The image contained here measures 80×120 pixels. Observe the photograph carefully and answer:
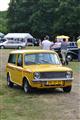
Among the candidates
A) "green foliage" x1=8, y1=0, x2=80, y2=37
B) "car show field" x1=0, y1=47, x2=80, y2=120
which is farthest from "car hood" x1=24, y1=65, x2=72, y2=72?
"green foliage" x1=8, y1=0, x2=80, y2=37

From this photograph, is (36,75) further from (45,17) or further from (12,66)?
(45,17)

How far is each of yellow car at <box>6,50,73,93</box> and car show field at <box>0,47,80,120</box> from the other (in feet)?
1.10

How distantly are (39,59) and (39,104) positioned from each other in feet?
11.5

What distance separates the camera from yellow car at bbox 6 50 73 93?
52.5 feet

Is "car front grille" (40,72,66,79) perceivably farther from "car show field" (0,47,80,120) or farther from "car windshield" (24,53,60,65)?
"car windshield" (24,53,60,65)

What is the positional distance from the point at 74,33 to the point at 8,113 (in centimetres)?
7632

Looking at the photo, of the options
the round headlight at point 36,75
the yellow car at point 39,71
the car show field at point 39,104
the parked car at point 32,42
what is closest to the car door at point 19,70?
the yellow car at point 39,71

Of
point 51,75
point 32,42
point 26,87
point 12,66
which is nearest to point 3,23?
point 32,42

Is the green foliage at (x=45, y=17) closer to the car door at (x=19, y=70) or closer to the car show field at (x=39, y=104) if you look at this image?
the car door at (x=19, y=70)

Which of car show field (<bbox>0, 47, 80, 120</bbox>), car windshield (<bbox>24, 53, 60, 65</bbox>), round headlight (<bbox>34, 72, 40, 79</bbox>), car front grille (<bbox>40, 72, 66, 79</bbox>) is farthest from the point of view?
car windshield (<bbox>24, 53, 60, 65</bbox>)

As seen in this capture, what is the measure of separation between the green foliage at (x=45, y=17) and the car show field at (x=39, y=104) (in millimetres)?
70316

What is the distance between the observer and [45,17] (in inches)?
3767

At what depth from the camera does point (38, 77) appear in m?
16.0

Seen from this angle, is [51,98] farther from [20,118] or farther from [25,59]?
[20,118]
